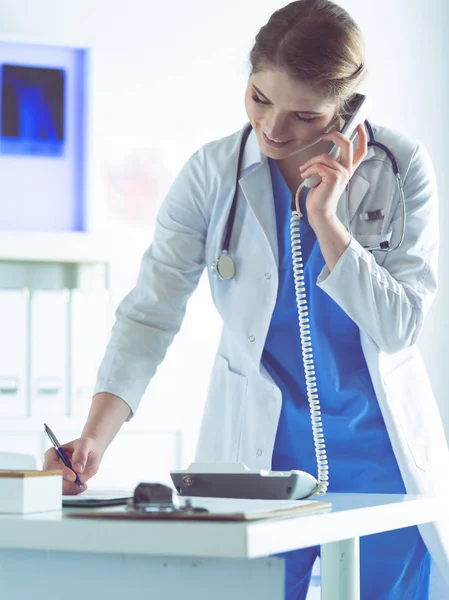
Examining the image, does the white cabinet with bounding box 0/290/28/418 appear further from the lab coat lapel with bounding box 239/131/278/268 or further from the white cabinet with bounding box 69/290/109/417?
the lab coat lapel with bounding box 239/131/278/268

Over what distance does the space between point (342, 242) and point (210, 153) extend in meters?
0.39

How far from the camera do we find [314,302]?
1.51 meters

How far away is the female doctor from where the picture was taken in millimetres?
1399

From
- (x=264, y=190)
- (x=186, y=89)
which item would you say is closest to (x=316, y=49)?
(x=264, y=190)

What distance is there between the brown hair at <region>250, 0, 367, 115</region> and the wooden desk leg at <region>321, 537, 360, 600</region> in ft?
2.24

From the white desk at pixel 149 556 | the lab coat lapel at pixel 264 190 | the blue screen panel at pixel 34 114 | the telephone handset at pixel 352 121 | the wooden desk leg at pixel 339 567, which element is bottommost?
the wooden desk leg at pixel 339 567

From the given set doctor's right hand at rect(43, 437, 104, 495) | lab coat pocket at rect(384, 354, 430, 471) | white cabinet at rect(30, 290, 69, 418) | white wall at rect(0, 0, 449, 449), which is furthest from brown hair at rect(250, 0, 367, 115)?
white wall at rect(0, 0, 449, 449)

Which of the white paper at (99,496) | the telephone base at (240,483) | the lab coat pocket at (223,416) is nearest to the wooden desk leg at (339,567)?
the telephone base at (240,483)

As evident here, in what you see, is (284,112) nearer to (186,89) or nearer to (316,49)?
(316,49)

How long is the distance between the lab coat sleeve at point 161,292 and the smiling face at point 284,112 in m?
0.20

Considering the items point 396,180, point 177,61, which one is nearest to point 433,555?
point 396,180

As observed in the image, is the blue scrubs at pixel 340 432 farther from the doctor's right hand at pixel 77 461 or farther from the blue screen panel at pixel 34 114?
the blue screen panel at pixel 34 114

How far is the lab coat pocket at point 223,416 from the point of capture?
1554 mm

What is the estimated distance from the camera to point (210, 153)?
5.40ft
